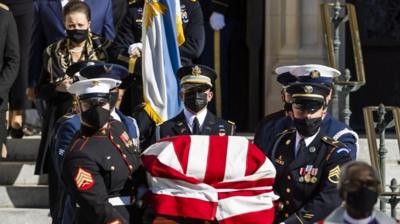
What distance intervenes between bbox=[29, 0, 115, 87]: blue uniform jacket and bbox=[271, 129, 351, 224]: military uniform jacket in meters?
3.44

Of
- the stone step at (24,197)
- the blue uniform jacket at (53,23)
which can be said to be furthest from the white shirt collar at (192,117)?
the stone step at (24,197)

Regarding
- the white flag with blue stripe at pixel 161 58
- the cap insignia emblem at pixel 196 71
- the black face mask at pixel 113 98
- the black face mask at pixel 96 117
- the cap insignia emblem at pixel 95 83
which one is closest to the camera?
the black face mask at pixel 96 117

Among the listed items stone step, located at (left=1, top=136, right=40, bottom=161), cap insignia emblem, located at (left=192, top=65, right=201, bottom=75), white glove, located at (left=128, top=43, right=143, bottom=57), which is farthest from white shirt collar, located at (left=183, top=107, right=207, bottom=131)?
stone step, located at (left=1, top=136, right=40, bottom=161)

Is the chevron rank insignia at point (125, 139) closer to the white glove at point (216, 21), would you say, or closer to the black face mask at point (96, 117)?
the black face mask at point (96, 117)

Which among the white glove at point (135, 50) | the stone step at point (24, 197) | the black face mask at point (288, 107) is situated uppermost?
the white glove at point (135, 50)

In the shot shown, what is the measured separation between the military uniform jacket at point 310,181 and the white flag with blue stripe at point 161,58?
8.45 ft

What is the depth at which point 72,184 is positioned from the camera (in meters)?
7.70

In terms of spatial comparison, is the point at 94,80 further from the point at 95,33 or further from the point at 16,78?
the point at 16,78

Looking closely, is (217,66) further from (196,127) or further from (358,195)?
(358,195)

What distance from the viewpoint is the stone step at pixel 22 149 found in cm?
1215

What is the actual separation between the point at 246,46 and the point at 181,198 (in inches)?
234

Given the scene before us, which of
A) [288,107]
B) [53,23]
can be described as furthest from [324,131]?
[53,23]

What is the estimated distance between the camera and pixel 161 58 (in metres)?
10.5

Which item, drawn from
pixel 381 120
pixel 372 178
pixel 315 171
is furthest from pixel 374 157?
pixel 372 178
